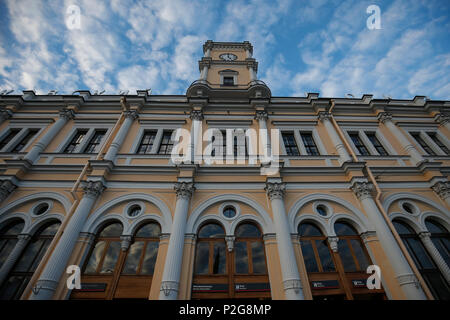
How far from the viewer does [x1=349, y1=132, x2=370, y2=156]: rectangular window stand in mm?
9938

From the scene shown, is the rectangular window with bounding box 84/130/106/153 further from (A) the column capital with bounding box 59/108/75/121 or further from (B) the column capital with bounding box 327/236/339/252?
(B) the column capital with bounding box 327/236/339/252

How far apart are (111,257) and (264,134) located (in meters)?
8.24

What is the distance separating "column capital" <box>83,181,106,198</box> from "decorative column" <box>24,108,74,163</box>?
138 inches

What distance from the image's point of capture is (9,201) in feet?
24.9

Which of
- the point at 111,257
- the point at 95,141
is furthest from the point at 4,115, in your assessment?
the point at 111,257

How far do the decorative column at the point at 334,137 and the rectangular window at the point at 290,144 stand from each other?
1.84 meters

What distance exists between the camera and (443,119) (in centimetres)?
1102

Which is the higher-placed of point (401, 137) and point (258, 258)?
point (401, 137)

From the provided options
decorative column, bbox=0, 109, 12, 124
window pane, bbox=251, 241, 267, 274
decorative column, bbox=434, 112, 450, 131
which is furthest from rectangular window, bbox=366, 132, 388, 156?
decorative column, bbox=0, 109, 12, 124

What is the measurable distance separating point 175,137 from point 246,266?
6835 millimetres

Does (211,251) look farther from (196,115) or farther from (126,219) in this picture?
(196,115)
